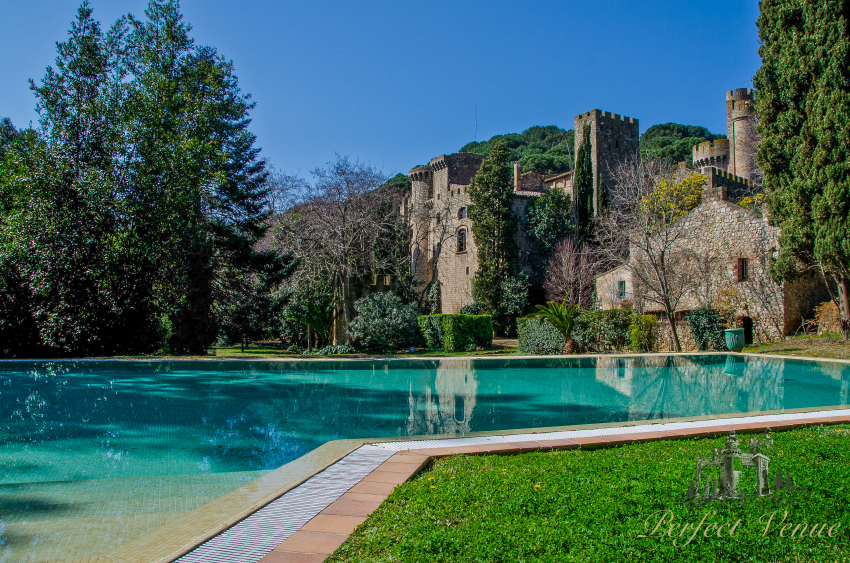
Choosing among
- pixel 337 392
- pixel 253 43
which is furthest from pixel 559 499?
pixel 253 43

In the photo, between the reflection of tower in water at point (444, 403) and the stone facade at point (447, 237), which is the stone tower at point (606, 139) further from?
the reflection of tower in water at point (444, 403)

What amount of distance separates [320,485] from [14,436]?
423 centimetres

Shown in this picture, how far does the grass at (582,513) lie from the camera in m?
2.40

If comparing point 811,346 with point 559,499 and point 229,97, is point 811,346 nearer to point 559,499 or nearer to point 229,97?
point 559,499

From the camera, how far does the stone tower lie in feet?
102

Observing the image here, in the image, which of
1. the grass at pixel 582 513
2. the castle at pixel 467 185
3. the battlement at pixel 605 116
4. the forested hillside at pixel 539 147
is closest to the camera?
the grass at pixel 582 513

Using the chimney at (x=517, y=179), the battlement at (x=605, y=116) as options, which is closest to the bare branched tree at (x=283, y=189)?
the chimney at (x=517, y=179)

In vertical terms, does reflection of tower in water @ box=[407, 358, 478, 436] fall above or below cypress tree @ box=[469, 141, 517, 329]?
below

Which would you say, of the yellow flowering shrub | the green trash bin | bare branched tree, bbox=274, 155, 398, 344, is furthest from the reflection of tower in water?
the yellow flowering shrub

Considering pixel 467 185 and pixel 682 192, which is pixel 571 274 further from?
pixel 467 185

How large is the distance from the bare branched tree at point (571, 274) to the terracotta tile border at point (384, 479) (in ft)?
69.5

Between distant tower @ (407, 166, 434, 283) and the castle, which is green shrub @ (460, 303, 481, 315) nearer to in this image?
the castle

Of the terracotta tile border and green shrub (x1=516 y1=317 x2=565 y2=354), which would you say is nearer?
the terracotta tile border

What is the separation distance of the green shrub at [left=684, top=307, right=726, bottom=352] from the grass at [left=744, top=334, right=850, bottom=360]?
79 cm
